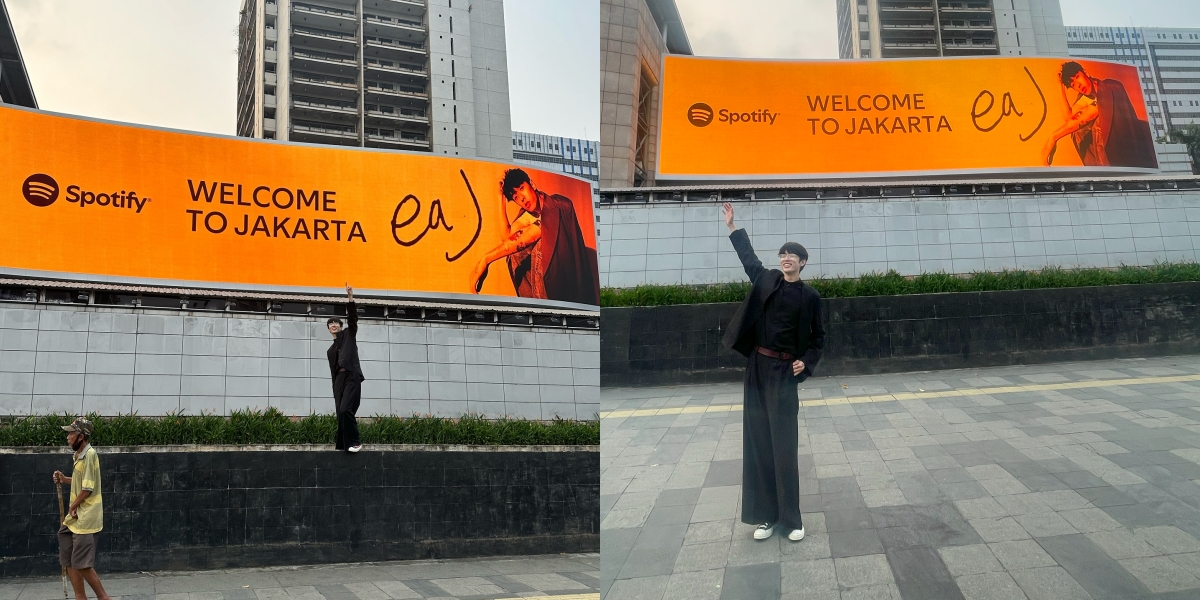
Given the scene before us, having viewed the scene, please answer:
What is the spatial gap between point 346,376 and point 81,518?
2127 millimetres

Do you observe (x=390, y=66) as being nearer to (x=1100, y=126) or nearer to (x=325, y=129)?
(x=325, y=129)

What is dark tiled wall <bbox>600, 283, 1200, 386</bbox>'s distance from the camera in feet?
7.77

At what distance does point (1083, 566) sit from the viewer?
6.18 ft

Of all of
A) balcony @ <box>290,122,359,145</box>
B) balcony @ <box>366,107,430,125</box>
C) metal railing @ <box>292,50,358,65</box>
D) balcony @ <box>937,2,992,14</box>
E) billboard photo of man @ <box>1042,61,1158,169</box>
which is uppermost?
metal railing @ <box>292,50,358,65</box>

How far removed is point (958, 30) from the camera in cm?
258

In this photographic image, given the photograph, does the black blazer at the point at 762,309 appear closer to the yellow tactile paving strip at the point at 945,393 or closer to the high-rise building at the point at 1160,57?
the yellow tactile paving strip at the point at 945,393

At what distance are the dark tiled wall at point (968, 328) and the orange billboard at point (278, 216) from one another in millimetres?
9004

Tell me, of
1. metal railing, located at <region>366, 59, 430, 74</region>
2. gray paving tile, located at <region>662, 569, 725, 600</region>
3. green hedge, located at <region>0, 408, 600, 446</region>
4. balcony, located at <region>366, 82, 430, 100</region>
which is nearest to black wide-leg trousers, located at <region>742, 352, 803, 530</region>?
gray paving tile, located at <region>662, 569, 725, 600</region>

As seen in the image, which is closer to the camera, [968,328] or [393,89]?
[968,328]

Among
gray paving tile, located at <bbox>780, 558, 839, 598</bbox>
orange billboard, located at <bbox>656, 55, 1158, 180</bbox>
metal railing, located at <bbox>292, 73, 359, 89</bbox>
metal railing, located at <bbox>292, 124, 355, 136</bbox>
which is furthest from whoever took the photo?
metal railing, located at <bbox>292, 73, 359, 89</bbox>

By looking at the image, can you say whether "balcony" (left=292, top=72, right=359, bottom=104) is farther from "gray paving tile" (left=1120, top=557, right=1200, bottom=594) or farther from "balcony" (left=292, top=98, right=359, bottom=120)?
"gray paving tile" (left=1120, top=557, right=1200, bottom=594)

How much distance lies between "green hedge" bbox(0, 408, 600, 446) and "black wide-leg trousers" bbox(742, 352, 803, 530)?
5417 millimetres

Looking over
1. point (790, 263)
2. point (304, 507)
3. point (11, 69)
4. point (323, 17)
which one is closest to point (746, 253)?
point (790, 263)
